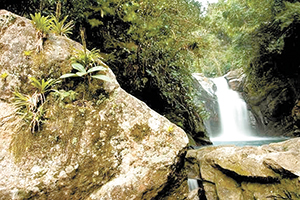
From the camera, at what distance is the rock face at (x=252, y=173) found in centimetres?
238

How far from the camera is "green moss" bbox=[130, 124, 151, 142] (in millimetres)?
2076

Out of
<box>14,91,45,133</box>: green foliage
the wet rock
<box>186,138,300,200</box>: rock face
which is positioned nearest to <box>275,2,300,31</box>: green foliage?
<box>186,138,300,200</box>: rock face

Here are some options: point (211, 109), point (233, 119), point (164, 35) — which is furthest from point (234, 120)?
point (164, 35)

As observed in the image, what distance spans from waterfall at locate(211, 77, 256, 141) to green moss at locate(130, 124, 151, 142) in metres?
8.49

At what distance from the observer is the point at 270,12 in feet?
19.6

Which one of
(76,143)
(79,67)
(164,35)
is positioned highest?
(164,35)

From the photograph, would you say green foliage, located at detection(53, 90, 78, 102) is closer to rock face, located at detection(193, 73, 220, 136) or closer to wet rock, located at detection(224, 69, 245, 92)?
rock face, located at detection(193, 73, 220, 136)

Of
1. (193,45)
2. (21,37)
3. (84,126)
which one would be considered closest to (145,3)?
(193,45)

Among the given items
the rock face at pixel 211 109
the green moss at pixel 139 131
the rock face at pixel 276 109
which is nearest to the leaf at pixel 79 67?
the green moss at pixel 139 131

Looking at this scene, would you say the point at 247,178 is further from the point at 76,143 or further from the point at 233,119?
the point at 233,119

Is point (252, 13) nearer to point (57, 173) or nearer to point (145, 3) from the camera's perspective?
point (145, 3)

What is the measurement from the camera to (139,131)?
2119mm

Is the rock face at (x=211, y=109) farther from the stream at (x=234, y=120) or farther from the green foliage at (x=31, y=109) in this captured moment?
the green foliage at (x=31, y=109)

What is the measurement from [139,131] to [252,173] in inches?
72.5
